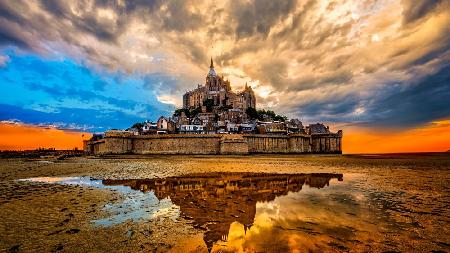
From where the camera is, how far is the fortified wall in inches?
2527

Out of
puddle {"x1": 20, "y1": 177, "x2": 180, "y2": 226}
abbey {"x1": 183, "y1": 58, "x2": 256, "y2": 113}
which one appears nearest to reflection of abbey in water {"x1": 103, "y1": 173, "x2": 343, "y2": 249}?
puddle {"x1": 20, "y1": 177, "x2": 180, "y2": 226}

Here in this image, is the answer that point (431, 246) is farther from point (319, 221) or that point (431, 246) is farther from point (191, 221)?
point (191, 221)

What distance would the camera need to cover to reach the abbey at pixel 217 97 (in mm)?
109688

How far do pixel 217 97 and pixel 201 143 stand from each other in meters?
51.2

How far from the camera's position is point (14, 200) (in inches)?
331

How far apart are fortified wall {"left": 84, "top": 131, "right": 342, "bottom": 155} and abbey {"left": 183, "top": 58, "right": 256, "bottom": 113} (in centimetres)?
3777

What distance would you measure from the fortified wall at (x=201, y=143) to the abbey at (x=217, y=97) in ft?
124

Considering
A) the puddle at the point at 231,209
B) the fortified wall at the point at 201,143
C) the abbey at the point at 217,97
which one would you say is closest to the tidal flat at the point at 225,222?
the puddle at the point at 231,209

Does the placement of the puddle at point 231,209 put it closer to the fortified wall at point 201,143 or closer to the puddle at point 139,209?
the puddle at point 139,209

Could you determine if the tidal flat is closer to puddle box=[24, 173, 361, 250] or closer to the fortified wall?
puddle box=[24, 173, 361, 250]

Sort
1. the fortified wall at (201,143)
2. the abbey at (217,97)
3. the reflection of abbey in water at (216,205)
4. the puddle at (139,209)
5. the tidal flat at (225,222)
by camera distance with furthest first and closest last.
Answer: the abbey at (217,97), the fortified wall at (201,143), the puddle at (139,209), the reflection of abbey in water at (216,205), the tidal flat at (225,222)

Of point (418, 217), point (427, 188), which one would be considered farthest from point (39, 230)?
point (427, 188)

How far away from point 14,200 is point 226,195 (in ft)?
24.7

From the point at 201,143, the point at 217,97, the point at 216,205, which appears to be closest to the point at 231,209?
the point at 216,205
